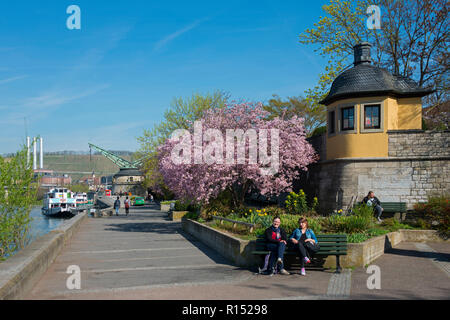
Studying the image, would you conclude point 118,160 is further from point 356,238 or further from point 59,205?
point 356,238

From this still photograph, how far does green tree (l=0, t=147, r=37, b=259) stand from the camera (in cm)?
1250

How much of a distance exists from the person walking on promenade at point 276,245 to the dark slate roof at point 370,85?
496 inches

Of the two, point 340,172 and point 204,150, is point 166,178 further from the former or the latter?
point 340,172

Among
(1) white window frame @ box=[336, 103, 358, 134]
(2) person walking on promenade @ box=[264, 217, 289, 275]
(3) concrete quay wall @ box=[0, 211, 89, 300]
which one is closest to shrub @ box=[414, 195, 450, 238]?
(1) white window frame @ box=[336, 103, 358, 134]

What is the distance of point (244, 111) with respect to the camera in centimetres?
2327

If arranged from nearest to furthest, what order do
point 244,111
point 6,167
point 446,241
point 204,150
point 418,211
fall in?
point 6,167, point 446,241, point 418,211, point 204,150, point 244,111

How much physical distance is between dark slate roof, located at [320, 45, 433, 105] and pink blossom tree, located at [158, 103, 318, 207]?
2816 millimetres

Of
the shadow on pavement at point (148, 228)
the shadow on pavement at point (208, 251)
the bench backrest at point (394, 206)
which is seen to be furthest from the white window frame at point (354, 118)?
the shadow on pavement at point (148, 228)

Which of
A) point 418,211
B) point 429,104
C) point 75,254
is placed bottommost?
point 75,254

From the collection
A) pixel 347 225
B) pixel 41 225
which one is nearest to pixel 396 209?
pixel 347 225

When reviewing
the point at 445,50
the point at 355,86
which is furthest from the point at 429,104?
the point at 355,86

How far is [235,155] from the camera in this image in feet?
68.6

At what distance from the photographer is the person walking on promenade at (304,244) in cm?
1079
